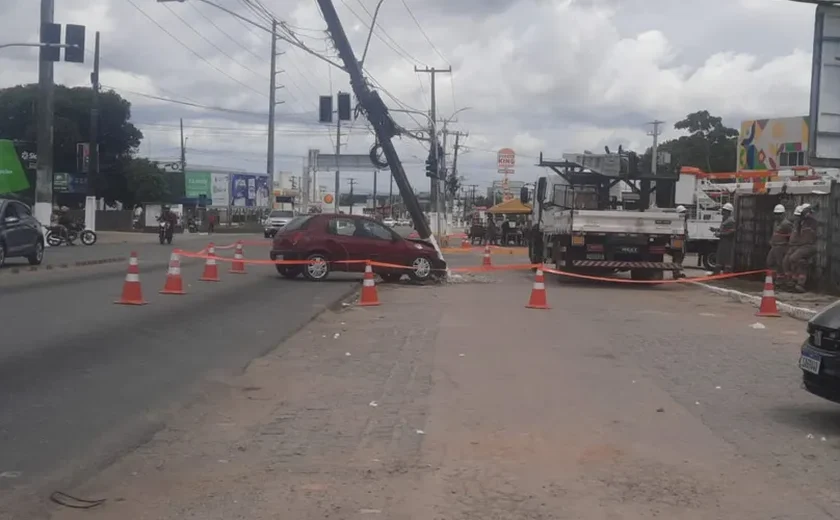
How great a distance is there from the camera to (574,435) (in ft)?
24.4

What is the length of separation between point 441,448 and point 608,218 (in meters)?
15.5

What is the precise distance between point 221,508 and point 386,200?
614 feet

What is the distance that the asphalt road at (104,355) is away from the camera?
680 cm

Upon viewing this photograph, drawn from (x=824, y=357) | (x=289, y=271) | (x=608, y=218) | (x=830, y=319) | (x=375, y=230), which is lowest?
(x=289, y=271)

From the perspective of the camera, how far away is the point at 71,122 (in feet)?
185

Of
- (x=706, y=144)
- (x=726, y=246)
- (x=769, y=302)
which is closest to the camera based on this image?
(x=769, y=302)

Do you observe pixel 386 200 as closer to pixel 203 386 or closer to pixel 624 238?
pixel 624 238

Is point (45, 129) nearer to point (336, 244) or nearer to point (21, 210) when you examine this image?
point (21, 210)

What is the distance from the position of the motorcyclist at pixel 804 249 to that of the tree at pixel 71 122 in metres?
45.0

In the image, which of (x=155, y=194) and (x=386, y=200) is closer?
(x=155, y=194)

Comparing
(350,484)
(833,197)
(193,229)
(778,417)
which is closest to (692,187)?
(833,197)

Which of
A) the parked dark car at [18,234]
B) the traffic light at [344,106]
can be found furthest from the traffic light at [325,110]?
the parked dark car at [18,234]

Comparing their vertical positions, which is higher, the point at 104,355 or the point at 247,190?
the point at 247,190

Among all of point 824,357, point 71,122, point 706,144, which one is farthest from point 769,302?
point 706,144
